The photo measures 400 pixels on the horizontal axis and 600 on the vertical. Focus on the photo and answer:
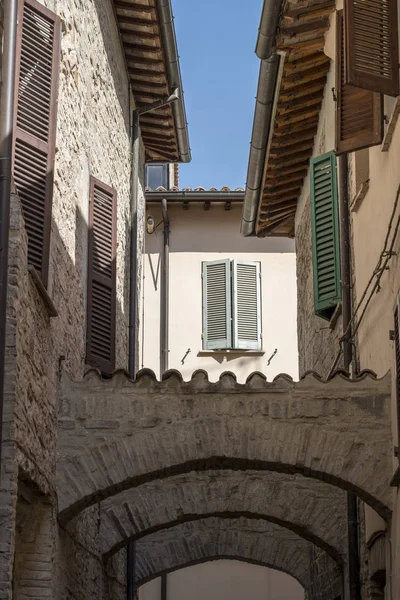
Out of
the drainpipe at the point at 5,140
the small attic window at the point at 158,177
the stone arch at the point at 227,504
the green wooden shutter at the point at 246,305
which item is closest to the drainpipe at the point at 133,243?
the stone arch at the point at 227,504

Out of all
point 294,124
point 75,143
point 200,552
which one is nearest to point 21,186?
point 75,143

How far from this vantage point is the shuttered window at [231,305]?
18.7m

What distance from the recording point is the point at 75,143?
424 inches

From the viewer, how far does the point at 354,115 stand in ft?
31.9

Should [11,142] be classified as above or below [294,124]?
below

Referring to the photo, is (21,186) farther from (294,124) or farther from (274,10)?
(294,124)

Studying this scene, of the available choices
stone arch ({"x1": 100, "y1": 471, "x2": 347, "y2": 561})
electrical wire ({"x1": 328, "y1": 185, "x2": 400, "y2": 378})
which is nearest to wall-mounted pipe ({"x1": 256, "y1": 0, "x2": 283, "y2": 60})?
electrical wire ({"x1": 328, "y1": 185, "x2": 400, "y2": 378})

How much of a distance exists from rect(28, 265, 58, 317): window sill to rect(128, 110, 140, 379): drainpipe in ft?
13.9

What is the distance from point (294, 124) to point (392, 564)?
236 inches

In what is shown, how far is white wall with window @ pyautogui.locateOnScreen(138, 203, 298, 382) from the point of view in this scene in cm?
1869

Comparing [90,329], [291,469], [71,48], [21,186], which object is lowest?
[291,469]

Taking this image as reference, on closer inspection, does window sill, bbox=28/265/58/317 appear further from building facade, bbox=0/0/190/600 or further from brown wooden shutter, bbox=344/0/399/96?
brown wooden shutter, bbox=344/0/399/96

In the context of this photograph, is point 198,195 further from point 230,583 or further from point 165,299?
point 230,583

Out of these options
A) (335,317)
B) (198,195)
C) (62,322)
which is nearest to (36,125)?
(62,322)
